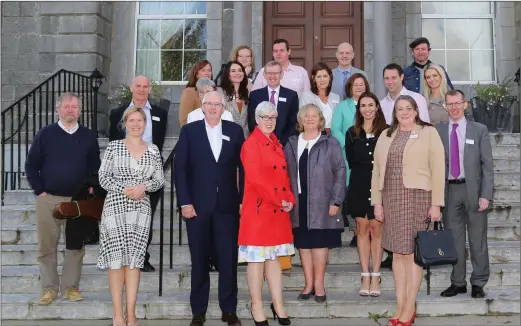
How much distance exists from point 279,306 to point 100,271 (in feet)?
6.35

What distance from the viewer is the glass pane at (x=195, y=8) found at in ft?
34.9

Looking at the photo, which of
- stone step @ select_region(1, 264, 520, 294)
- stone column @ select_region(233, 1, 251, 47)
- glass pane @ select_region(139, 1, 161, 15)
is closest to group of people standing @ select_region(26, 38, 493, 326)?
stone step @ select_region(1, 264, 520, 294)

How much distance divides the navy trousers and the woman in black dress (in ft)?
3.65

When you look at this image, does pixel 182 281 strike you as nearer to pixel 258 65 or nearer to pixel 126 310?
pixel 126 310

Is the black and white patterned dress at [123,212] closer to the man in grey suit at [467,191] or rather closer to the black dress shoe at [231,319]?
the black dress shoe at [231,319]

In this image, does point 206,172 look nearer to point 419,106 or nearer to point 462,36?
point 419,106

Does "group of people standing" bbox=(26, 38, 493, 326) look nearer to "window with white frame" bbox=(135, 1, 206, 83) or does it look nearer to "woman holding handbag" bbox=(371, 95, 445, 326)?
"woman holding handbag" bbox=(371, 95, 445, 326)

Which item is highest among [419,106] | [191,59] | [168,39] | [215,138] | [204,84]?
[168,39]

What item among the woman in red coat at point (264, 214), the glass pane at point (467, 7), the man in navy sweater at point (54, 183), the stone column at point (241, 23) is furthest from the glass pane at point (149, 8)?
the woman in red coat at point (264, 214)

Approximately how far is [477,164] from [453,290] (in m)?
1.09

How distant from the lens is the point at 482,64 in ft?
34.7

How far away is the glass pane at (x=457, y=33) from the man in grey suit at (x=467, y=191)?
5876mm

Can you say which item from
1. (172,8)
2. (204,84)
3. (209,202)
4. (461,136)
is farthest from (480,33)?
(209,202)

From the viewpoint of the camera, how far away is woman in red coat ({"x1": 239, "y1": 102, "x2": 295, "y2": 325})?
4.54m
